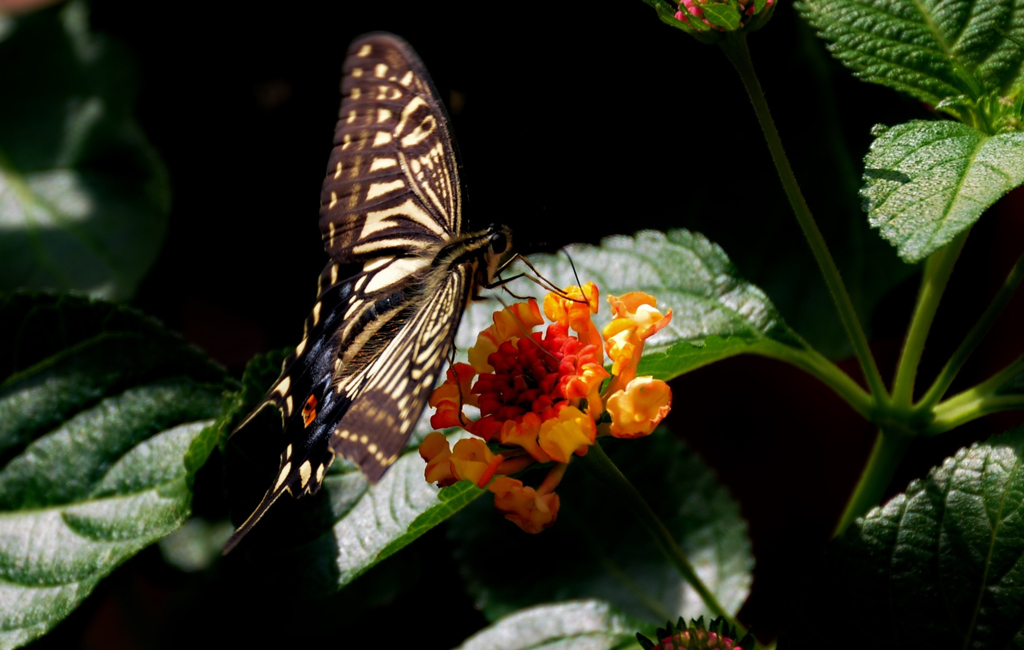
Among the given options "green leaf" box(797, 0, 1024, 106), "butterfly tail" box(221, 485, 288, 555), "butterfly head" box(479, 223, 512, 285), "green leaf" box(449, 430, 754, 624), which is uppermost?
"green leaf" box(797, 0, 1024, 106)

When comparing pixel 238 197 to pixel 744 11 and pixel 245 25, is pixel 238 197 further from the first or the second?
pixel 744 11

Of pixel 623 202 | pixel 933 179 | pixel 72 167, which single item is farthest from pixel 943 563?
pixel 72 167

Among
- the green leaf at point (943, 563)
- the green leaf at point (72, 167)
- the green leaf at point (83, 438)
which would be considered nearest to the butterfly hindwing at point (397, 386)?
the green leaf at point (83, 438)

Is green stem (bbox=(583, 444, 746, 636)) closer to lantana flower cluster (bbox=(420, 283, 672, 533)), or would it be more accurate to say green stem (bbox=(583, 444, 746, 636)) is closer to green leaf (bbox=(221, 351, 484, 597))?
lantana flower cluster (bbox=(420, 283, 672, 533))

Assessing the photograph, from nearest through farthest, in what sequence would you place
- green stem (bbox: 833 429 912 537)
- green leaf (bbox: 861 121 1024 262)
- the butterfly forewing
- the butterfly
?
green leaf (bbox: 861 121 1024 262)
the butterfly
green stem (bbox: 833 429 912 537)
the butterfly forewing

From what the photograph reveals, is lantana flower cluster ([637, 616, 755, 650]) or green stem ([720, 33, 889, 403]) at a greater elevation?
green stem ([720, 33, 889, 403])

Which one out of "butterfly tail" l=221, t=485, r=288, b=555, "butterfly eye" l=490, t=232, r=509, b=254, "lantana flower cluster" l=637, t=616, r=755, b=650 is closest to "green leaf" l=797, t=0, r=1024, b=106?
"butterfly eye" l=490, t=232, r=509, b=254

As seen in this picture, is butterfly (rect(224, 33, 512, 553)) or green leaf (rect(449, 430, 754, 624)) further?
green leaf (rect(449, 430, 754, 624))

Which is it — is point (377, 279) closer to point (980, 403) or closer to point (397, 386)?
point (397, 386)
